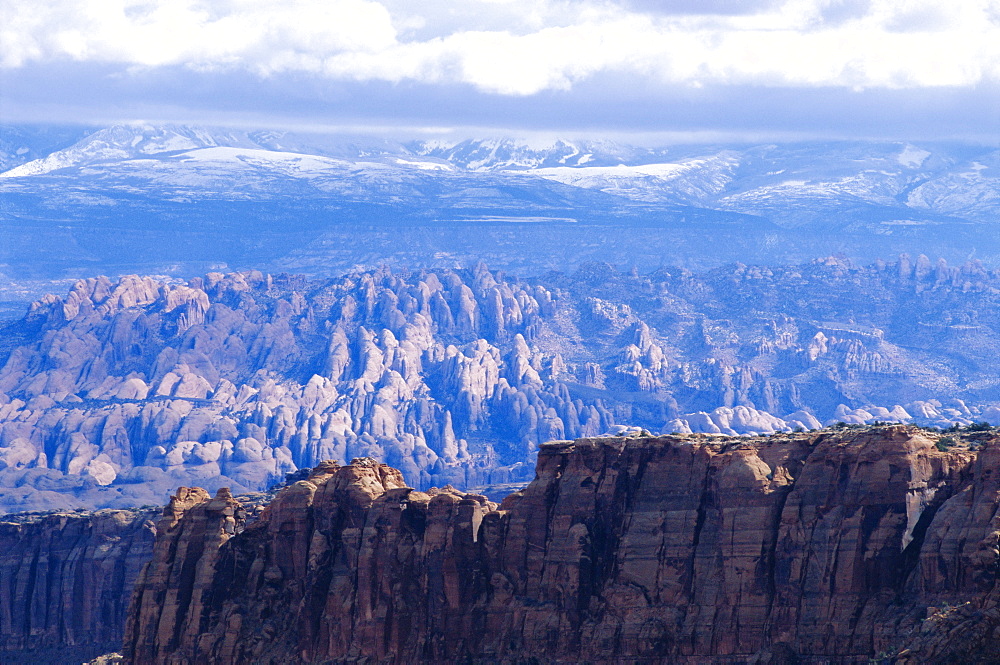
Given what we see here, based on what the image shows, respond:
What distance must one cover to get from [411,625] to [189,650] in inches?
617

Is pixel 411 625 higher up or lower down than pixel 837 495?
lower down

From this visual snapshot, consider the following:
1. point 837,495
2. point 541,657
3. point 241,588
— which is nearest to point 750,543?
point 837,495

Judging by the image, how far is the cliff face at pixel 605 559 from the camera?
12975cm

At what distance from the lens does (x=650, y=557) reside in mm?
140500

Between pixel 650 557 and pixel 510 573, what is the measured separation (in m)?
10.5

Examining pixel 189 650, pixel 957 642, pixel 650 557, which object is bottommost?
pixel 189 650

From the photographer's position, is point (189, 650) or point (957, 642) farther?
point (189, 650)

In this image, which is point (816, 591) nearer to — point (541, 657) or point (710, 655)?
point (710, 655)

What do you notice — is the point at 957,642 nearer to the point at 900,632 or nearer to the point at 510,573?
the point at 900,632

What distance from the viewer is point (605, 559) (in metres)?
144

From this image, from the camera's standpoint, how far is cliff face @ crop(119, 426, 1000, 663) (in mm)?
129750

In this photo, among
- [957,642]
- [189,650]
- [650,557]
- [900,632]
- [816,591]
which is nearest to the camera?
Answer: [957,642]

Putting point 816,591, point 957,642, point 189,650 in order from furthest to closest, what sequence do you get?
point 189,650, point 816,591, point 957,642

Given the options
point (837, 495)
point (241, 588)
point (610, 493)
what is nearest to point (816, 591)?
point (837, 495)
